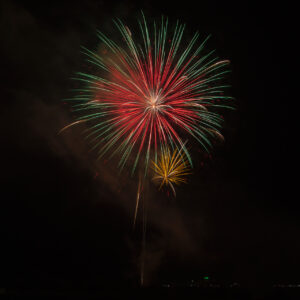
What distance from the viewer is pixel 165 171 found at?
48.5 ft

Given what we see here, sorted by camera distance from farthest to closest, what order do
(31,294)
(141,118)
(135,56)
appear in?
(141,118), (135,56), (31,294)

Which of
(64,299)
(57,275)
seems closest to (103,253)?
(57,275)

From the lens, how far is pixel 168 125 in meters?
12.7

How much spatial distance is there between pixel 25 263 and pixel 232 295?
53.1 ft

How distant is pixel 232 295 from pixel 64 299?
211 inches

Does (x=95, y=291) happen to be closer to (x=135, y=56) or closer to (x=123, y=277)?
(x=135, y=56)

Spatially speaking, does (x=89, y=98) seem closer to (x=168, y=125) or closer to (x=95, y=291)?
(x=168, y=125)

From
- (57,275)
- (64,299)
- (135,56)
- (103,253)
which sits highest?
(135,56)

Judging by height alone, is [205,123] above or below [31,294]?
above

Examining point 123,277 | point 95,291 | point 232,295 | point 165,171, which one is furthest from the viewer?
point 123,277

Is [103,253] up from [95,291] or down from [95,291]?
up

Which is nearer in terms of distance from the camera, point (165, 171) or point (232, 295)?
point (232, 295)

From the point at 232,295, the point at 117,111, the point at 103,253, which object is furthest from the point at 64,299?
the point at 103,253

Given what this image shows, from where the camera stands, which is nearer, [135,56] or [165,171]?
[135,56]
